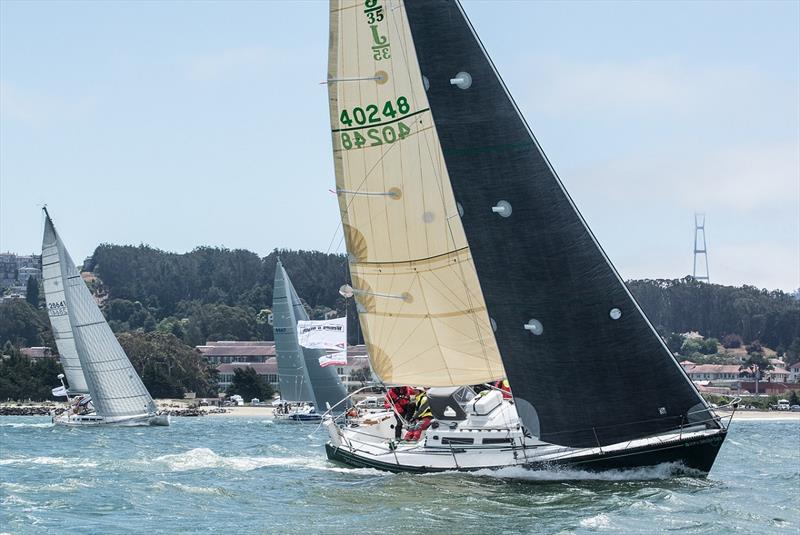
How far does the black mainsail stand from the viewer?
22.6 m

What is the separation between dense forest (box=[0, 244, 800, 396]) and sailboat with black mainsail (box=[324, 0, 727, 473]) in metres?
112

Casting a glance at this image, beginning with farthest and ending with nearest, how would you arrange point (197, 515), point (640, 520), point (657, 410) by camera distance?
1. point (657, 410)
2. point (197, 515)
3. point (640, 520)

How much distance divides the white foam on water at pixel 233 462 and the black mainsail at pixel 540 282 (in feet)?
21.3

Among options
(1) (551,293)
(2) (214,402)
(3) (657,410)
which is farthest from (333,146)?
(2) (214,402)

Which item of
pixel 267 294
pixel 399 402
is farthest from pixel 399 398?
pixel 267 294

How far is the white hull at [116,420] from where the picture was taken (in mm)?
55188

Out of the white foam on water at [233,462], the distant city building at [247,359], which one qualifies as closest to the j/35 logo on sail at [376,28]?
the white foam on water at [233,462]

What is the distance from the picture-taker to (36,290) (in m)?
148

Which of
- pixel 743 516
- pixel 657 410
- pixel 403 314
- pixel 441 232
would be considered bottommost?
pixel 743 516

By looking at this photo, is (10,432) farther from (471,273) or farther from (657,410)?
(657,410)

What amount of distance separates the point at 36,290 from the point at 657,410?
439ft

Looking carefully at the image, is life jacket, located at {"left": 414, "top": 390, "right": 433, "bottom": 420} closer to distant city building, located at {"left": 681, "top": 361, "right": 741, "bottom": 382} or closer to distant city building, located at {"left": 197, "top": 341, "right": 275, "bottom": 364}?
distant city building, located at {"left": 197, "top": 341, "right": 275, "bottom": 364}

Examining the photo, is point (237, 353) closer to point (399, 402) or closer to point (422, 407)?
point (399, 402)

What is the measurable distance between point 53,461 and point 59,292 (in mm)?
24236
